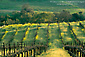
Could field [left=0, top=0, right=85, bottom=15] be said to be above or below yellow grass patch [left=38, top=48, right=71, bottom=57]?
above

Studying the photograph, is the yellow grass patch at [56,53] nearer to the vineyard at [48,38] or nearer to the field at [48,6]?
the vineyard at [48,38]

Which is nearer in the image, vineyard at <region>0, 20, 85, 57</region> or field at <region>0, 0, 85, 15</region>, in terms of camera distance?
vineyard at <region>0, 20, 85, 57</region>

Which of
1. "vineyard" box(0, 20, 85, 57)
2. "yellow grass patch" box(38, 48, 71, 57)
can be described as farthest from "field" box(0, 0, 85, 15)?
"yellow grass patch" box(38, 48, 71, 57)

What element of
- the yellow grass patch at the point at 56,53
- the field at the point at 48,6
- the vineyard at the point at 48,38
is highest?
the field at the point at 48,6

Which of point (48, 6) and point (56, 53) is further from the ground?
point (48, 6)

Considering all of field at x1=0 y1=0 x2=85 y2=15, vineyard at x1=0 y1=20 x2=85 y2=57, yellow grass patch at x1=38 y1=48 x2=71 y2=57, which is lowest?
yellow grass patch at x1=38 y1=48 x2=71 y2=57

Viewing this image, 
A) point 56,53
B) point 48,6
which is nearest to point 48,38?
point 56,53

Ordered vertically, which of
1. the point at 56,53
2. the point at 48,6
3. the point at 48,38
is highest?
the point at 48,6

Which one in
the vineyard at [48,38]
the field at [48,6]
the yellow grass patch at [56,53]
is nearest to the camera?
the yellow grass patch at [56,53]

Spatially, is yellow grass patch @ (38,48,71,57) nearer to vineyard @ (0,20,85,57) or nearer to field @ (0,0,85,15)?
vineyard @ (0,20,85,57)

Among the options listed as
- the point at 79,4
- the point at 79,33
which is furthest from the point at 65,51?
the point at 79,4

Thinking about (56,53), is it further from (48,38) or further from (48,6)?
(48,6)

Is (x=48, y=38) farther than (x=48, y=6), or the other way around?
(x=48, y=6)

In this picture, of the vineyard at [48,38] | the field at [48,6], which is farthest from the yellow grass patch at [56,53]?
the field at [48,6]
